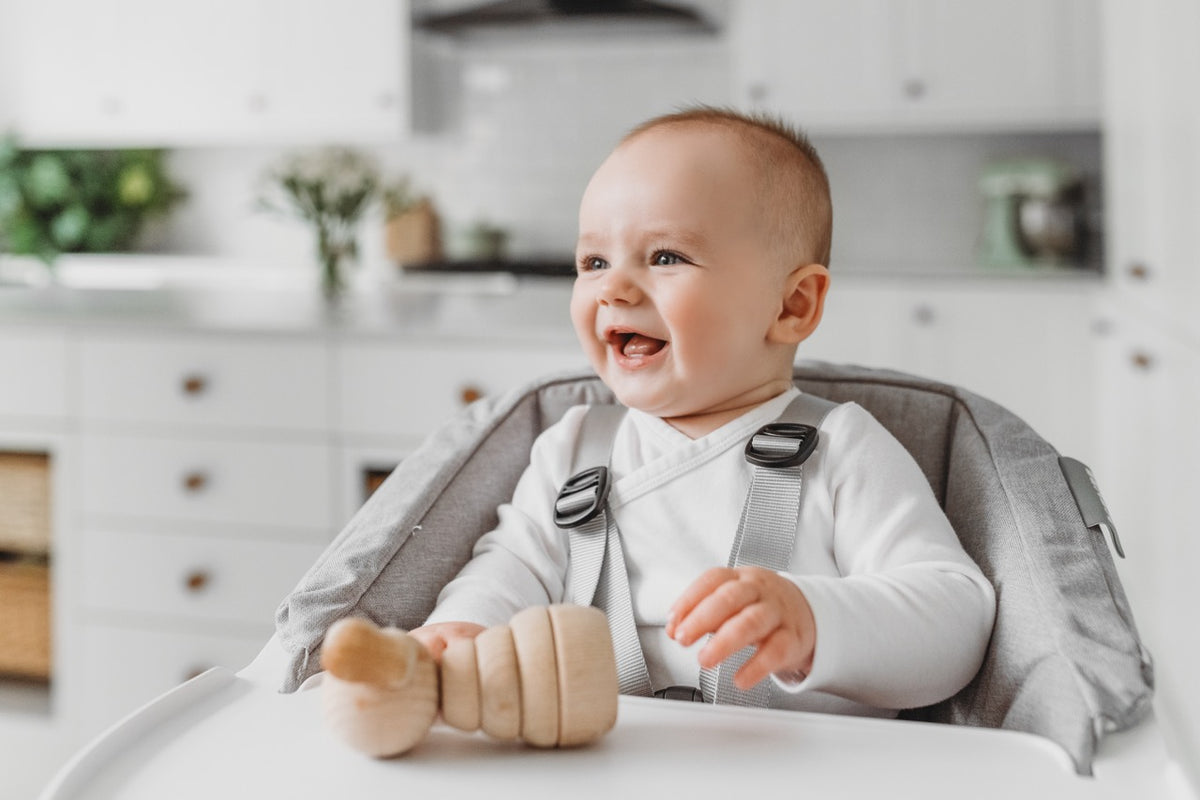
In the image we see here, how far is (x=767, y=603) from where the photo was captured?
729 millimetres

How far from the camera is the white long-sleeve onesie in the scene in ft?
2.73

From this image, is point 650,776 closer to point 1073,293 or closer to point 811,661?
point 811,661

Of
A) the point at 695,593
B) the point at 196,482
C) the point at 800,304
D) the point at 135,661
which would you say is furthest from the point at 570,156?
the point at 695,593

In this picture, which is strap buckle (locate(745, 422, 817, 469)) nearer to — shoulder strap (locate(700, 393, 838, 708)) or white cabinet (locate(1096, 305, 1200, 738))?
shoulder strap (locate(700, 393, 838, 708))

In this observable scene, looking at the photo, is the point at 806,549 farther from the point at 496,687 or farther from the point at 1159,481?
the point at 1159,481

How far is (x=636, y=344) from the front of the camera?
1003mm

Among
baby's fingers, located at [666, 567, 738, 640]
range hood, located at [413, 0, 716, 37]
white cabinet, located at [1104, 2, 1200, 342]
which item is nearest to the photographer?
baby's fingers, located at [666, 567, 738, 640]

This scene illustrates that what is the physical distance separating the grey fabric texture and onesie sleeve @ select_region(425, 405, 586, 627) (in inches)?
1.1

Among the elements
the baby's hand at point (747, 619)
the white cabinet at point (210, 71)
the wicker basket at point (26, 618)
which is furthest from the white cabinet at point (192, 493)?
the baby's hand at point (747, 619)

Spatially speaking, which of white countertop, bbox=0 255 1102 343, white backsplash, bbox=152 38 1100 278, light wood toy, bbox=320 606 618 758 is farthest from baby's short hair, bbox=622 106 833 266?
white backsplash, bbox=152 38 1100 278

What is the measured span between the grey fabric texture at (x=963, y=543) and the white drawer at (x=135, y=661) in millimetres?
1489

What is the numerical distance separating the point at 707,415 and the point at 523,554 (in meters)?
0.20

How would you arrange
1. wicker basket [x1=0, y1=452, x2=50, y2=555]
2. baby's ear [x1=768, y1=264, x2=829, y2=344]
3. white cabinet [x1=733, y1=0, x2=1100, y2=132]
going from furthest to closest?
white cabinet [x1=733, y1=0, x2=1100, y2=132]
wicker basket [x1=0, y1=452, x2=50, y2=555]
baby's ear [x1=768, y1=264, x2=829, y2=344]

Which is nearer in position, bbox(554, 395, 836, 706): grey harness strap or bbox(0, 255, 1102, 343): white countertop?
bbox(554, 395, 836, 706): grey harness strap
